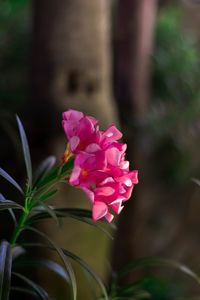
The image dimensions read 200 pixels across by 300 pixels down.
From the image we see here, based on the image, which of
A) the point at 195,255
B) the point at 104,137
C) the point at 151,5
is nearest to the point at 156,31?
the point at 151,5

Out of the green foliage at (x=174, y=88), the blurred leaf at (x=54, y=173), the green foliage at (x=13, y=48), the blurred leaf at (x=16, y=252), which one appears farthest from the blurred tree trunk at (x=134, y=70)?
the blurred leaf at (x=54, y=173)

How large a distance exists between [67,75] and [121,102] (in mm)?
985

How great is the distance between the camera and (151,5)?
2.93 m

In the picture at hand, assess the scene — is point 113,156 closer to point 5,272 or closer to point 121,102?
point 5,272

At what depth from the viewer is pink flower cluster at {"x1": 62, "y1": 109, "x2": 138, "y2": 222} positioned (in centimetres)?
65

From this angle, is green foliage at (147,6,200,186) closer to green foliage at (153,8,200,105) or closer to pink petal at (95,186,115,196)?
green foliage at (153,8,200,105)

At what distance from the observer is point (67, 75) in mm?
A: 2031

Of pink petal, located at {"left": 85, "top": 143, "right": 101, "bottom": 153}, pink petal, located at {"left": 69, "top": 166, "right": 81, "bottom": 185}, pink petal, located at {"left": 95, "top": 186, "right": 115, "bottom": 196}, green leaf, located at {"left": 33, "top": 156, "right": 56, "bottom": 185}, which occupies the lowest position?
green leaf, located at {"left": 33, "top": 156, "right": 56, "bottom": 185}

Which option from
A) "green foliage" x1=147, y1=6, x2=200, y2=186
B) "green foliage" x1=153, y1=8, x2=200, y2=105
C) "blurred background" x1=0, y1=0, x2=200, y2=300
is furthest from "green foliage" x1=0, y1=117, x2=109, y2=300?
"green foliage" x1=153, y1=8, x2=200, y2=105

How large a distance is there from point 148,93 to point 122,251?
127 cm

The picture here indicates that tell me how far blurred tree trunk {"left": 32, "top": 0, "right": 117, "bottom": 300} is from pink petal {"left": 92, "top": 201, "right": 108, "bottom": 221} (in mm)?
1276

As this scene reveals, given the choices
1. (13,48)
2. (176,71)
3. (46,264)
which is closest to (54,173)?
(46,264)

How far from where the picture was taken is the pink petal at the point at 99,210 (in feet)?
2.13

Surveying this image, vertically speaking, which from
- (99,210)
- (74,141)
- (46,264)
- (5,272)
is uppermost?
(74,141)
